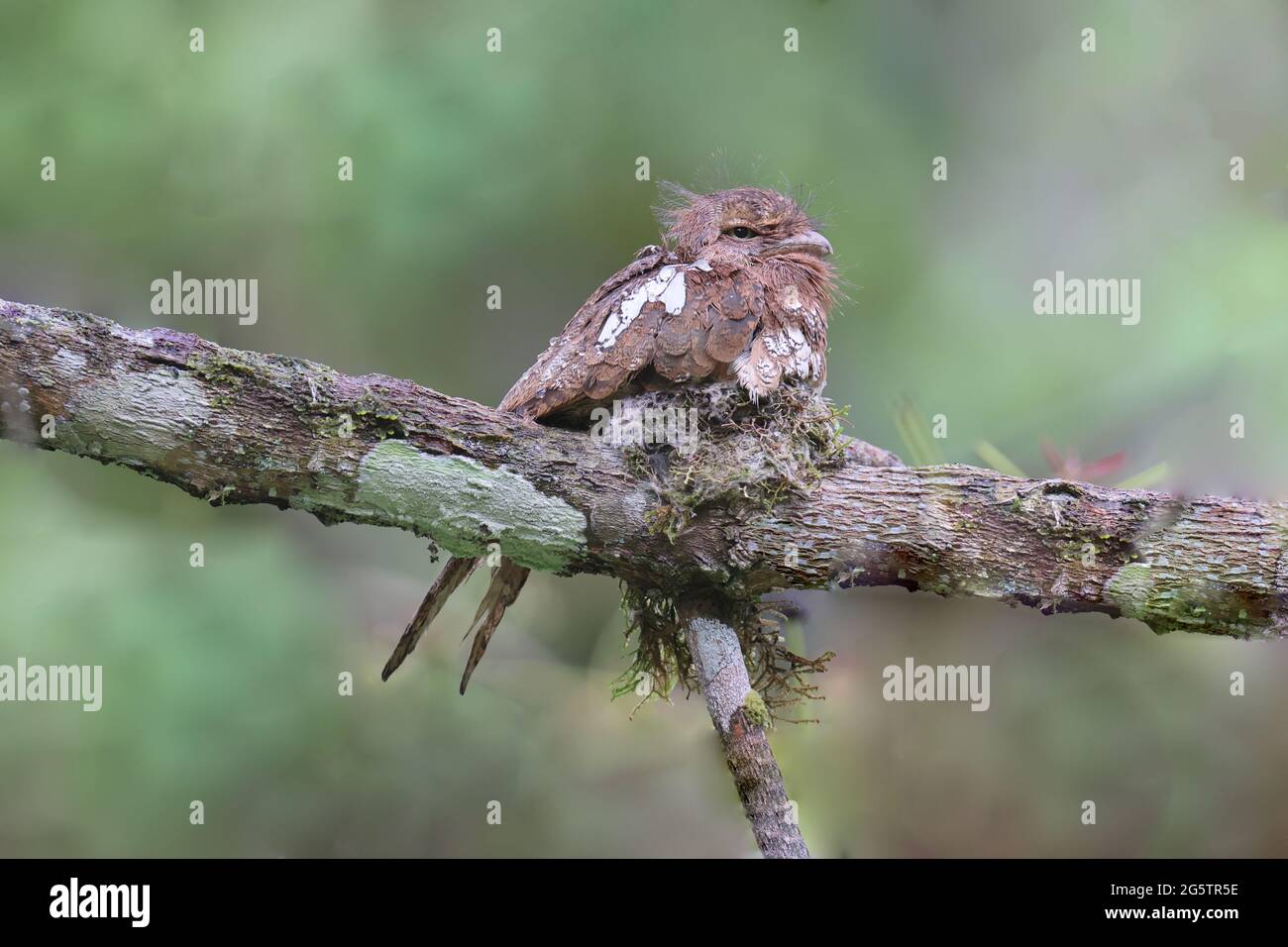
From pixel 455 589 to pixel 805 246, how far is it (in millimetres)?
1844

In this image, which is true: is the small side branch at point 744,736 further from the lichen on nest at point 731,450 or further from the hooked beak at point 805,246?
the hooked beak at point 805,246

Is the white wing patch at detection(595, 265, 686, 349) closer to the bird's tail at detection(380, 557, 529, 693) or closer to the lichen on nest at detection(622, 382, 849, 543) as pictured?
the lichen on nest at detection(622, 382, 849, 543)

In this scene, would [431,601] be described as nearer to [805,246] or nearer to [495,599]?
[495,599]

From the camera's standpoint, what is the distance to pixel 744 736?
2.96m

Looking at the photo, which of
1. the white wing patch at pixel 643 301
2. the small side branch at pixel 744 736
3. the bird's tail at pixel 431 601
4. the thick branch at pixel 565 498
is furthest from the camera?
the white wing patch at pixel 643 301

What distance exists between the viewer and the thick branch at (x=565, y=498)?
2654 millimetres

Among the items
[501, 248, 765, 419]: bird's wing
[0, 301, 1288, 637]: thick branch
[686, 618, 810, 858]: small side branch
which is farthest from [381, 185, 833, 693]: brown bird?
[686, 618, 810, 858]: small side branch

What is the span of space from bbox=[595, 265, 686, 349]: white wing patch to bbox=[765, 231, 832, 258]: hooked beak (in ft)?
2.00

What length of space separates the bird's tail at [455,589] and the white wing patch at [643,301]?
0.79 m

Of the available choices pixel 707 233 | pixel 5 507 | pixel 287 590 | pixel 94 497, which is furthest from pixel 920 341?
pixel 5 507

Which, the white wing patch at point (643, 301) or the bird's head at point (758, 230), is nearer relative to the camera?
the white wing patch at point (643, 301)

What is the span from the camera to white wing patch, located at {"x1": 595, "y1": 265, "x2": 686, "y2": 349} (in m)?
3.35

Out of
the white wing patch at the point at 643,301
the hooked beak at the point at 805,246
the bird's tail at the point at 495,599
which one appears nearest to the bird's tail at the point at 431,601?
the bird's tail at the point at 495,599

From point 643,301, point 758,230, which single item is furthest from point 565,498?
point 758,230
